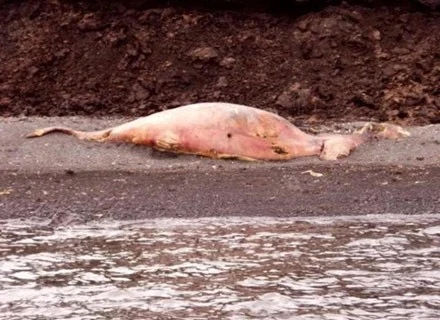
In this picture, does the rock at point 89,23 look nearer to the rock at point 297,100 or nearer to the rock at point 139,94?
the rock at point 139,94

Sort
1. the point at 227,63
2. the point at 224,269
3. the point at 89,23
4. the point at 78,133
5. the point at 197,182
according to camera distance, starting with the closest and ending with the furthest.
A: the point at 224,269
the point at 197,182
the point at 78,133
the point at 227,63
the point at 89,23

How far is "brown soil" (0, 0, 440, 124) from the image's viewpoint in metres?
15.7

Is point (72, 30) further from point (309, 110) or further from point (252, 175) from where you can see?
point (252, 175)

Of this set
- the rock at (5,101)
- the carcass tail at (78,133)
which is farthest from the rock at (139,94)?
the carcass tail at (78,133)

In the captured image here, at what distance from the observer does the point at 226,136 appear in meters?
11.6

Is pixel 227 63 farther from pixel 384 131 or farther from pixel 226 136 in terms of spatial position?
pixel 226 136

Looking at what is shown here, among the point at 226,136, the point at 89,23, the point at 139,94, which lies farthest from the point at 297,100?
the point at 226,136

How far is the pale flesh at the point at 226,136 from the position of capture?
11.5m

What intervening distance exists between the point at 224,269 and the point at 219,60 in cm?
924

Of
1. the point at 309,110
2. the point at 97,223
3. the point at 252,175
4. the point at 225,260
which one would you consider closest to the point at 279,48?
the point at 309,110

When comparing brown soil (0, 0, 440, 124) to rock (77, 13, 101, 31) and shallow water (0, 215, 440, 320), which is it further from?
shallow water (0, 215, 440, 320)

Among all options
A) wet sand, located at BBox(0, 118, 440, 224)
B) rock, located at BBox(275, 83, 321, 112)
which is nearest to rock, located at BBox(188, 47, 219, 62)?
rock, located at BBox(275, 83, 321, 112)

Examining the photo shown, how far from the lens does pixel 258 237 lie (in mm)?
8273

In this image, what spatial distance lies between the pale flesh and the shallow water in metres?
2.63
